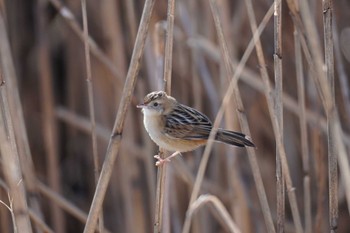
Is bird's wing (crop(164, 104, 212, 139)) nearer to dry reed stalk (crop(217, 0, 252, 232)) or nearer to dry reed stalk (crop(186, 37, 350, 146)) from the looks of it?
dry reed stalk (crop(217, 0, 252, 232))

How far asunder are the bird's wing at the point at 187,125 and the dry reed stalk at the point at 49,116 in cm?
156

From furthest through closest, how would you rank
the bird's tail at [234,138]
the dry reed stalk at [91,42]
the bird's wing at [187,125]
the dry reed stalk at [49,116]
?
the dry reed stalk at [49,116] < the dry reed stalk at [91,42] < the bird's wing at [187,125] < the bird's tail at [234,138]

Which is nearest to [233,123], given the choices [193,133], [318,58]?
[193,133]

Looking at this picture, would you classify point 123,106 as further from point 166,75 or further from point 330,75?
point 330,75

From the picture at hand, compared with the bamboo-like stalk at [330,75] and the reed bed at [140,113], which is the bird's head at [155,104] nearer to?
the reed bed at [140,113]

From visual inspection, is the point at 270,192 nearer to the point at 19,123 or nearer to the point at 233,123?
the point at 233,123

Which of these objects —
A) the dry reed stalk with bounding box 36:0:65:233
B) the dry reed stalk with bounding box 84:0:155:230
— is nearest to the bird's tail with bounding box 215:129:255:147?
the dry reed stalk with bounding box 84:0:155:230

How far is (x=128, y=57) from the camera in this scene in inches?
179

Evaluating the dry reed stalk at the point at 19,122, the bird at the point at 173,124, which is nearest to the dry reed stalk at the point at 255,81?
the bird at the point at 173,124

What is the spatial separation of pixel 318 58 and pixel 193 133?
1.07 meters

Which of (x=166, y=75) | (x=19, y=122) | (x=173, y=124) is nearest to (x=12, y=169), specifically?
(x=166, y=75)

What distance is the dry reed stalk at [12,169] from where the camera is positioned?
88.4 inches

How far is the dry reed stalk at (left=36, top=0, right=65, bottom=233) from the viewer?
441cm

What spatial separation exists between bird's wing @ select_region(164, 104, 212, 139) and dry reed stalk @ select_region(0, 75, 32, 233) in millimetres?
867
